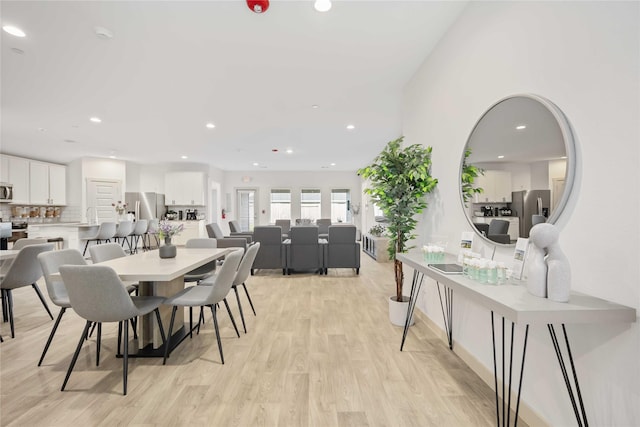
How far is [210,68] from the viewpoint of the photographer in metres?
3.32

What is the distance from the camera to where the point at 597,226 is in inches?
50.9

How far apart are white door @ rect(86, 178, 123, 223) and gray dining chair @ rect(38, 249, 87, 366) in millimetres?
7194

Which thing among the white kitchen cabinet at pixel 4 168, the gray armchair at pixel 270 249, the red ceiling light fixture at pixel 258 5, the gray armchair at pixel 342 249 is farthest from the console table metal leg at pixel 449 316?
the white kitchen cabinet at pixel 4 168

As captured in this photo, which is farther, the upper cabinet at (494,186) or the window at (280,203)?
the window at (280,203)

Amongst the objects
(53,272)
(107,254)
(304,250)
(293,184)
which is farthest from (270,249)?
(293,184)

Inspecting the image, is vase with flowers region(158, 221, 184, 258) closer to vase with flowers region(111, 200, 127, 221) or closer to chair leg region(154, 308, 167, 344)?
chair leg region(154, 308, 167, 344)

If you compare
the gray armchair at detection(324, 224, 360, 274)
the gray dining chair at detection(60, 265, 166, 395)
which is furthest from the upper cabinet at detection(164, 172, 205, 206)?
the gray dining chair at detection(60, 265, 166, 395)

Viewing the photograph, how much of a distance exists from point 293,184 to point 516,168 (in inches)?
391

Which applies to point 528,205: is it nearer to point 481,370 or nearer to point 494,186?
point 494,186

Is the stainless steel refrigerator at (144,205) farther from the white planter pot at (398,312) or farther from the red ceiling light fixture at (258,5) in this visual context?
the white planter pot at (398,312)

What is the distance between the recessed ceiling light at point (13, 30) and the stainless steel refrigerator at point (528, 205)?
4327 millimetres

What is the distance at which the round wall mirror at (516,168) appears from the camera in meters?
1.46

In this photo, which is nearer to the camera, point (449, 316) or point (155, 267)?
point (155, 267)

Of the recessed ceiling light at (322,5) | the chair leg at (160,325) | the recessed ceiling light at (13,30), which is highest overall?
the recessed ceiling light at (13,30)
